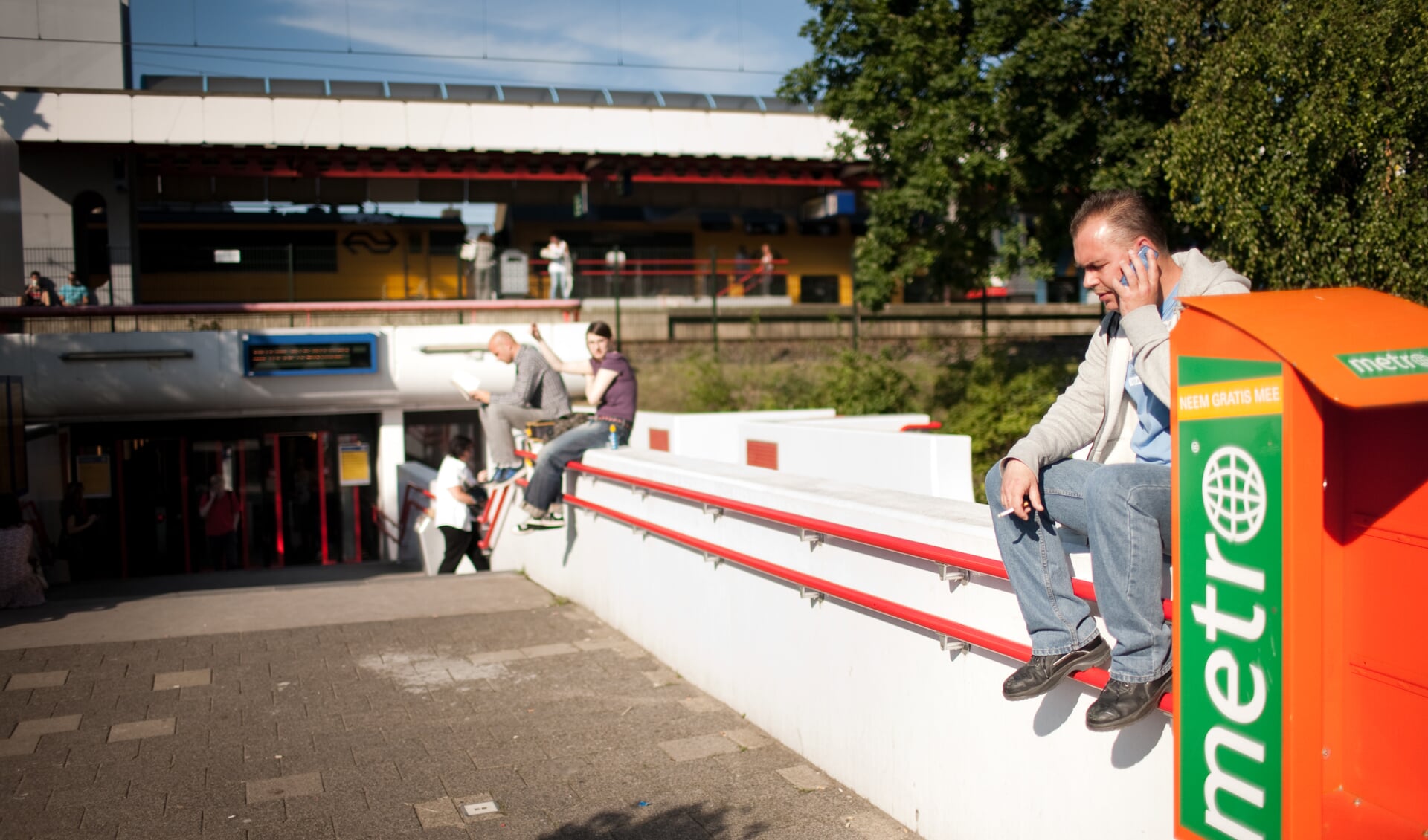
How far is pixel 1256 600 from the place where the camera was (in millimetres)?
2443

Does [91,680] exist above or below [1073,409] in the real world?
below

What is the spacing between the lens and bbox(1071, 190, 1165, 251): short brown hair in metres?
3.24

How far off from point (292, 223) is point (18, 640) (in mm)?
24862

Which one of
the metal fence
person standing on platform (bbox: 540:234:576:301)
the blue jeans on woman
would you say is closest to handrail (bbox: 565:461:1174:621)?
the blue jeans on woman

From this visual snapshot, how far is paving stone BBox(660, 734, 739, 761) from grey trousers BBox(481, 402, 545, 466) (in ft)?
15.2

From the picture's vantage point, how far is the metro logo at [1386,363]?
2.25 m

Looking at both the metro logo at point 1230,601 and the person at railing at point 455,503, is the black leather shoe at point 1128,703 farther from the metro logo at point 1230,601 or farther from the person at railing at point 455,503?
the person at railing at point 455,503

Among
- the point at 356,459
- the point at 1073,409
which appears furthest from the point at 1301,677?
the point at 356,459

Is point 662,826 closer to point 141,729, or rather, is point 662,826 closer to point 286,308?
point 141,729

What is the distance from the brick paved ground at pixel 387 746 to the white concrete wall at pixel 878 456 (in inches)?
100

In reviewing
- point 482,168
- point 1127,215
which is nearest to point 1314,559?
point 1127,215

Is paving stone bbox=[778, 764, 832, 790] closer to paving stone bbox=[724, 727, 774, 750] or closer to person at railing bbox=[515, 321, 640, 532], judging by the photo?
paving stone bbox=[724, 727, 774, 750]

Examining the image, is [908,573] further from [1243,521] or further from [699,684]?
[699,684]

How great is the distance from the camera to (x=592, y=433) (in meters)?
9.18
